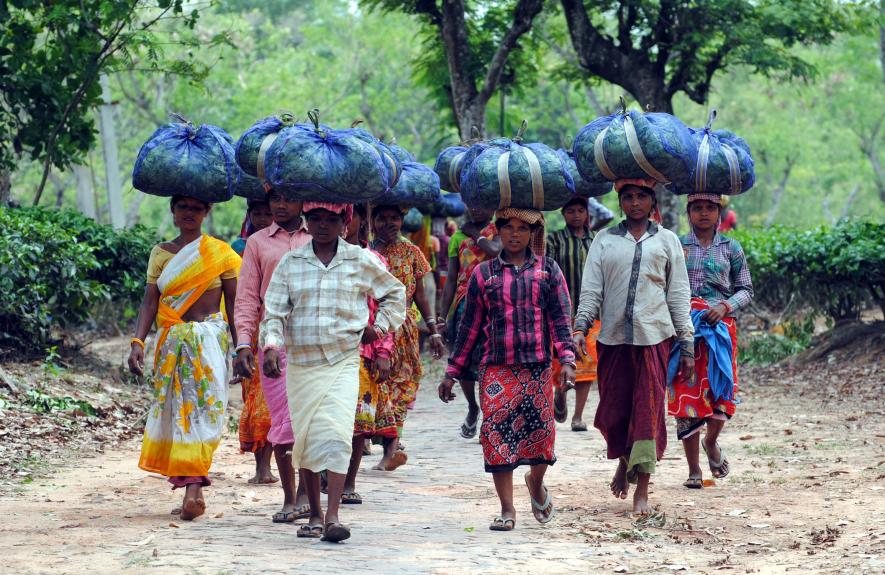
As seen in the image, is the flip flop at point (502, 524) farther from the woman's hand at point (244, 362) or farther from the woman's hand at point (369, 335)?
the woman's hand at point (244, 362)

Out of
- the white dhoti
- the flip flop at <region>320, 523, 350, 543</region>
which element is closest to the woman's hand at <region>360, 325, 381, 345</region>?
the white dhoti

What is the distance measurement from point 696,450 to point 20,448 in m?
4.87

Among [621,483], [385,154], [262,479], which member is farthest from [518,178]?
[262,479]

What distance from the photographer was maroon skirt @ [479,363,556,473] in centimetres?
702

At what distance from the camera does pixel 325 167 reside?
662 cm

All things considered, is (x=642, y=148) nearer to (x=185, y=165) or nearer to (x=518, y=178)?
(x=518, y=178)

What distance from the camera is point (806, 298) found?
54.0 ft

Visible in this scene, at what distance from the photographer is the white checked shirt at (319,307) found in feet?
21.5

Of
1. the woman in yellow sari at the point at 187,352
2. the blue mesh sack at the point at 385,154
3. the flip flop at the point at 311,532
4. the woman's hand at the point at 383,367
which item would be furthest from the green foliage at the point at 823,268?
the flip flop at the point at 311,532

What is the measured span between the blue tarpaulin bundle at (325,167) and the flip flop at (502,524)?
1.92 m

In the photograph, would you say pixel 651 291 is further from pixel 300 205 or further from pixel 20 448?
pixel 20 448

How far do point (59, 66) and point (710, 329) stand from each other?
8756 mm

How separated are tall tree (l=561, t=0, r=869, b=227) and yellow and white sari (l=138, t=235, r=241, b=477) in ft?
41.7

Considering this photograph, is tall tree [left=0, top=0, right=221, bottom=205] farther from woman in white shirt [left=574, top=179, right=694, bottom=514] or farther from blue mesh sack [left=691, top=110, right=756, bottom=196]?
woman in white shirt [left=574, top=179, right=694, bottom=514]
